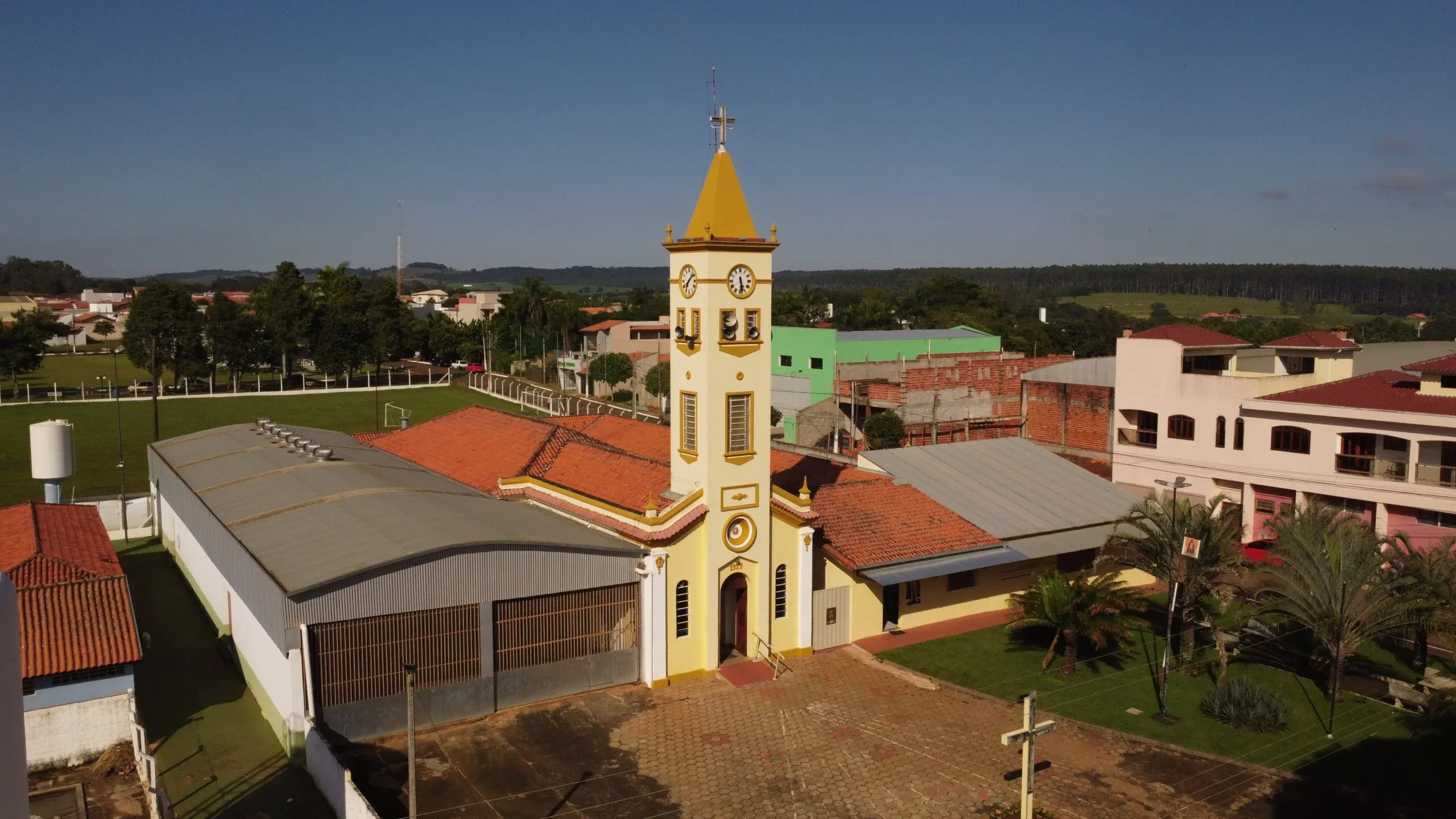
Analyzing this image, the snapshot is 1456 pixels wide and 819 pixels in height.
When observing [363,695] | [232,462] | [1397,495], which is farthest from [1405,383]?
[232,462]

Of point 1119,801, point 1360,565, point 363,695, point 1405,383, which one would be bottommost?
point 1119,801

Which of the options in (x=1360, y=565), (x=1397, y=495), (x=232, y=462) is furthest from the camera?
(x=1397, y=495)

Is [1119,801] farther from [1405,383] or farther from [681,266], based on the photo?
[1405,383]

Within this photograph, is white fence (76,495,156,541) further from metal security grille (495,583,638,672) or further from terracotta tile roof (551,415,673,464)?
metal security grille (495,583,638,672)

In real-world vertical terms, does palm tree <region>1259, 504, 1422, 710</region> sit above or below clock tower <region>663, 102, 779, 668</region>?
below

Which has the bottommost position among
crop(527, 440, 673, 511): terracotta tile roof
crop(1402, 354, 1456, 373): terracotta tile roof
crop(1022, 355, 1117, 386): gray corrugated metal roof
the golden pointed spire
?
crop(527, 440, 673, 511): terracotta tile roof

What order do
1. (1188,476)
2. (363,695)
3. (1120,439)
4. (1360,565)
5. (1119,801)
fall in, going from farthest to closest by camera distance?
(1120,439), (1188,476), (1360,565), (363,695), (1119,801)

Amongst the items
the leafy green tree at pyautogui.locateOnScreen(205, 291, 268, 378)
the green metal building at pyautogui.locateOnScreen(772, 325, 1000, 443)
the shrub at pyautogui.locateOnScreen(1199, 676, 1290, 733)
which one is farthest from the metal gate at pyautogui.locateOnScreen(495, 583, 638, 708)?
the leafy green tree at pyautogui.locateOnScreen(205, 291, 268, 378)
